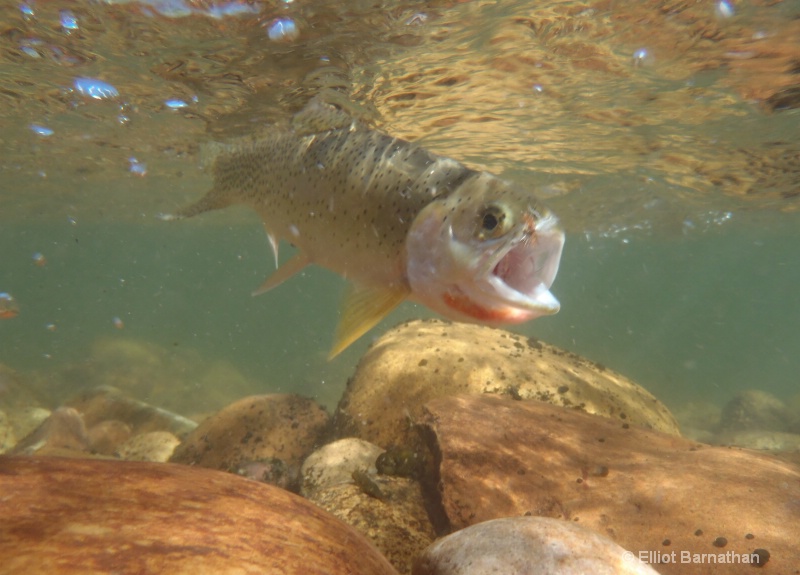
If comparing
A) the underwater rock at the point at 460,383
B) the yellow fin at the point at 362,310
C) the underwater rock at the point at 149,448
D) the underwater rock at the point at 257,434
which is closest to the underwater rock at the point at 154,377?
the underwater rock at the point at 149,448

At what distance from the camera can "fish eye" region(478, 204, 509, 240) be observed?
2.88 metres

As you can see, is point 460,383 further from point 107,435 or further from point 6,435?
point 6,435

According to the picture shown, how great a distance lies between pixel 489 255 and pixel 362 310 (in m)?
1.10

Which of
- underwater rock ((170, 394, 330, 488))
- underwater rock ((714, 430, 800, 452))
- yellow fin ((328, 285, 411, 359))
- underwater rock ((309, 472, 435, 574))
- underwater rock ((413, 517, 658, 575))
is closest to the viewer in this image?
underwater rock ((413, 517, 658, 575))

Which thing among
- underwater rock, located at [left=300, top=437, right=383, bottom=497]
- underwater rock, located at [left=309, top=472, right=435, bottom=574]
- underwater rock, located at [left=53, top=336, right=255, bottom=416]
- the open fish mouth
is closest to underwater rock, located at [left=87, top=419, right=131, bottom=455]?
underwater rock, located at [left=300, top=437, right=383, bottom=497]

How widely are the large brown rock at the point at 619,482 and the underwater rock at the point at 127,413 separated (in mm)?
7749

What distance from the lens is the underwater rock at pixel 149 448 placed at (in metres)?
7.78

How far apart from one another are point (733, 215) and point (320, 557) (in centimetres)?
3256

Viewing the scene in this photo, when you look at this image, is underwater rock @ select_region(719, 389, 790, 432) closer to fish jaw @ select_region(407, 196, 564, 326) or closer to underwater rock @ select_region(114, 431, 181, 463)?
underwater rock @ select_region(114, 431, 181, 463)

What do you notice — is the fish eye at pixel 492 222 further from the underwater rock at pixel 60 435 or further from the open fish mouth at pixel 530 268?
the underwater rock at pixel 60 435

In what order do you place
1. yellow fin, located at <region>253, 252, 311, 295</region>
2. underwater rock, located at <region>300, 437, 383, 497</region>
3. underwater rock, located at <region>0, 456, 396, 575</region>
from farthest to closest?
yellow fin, located at <region>253, 252, 311, 295</region>
underwater rock, located at <region>300, 437, 383, 497</region>
underwater rock, located at <region>0, 456, 396, 575</region>

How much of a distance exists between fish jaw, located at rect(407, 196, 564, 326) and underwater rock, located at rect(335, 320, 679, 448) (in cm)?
300

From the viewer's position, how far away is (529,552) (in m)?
2.32

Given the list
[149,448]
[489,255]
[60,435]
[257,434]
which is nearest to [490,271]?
[489,255]
